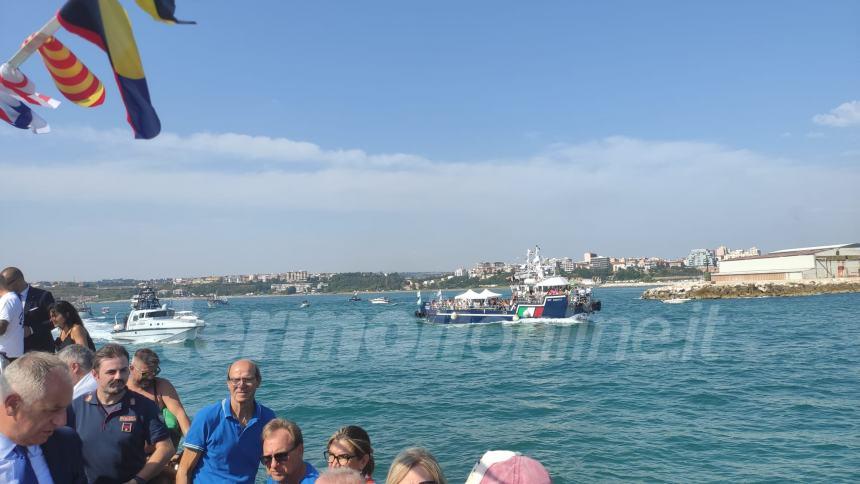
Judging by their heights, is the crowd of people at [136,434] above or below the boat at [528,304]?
above

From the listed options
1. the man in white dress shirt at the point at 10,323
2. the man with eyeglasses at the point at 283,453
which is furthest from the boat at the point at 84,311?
the man with eyeglasses at the point at 283,453

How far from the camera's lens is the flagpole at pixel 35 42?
Answer: 12.5 ft

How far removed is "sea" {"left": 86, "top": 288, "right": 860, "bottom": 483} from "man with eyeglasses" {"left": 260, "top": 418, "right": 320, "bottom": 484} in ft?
22.8

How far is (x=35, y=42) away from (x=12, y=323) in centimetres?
259

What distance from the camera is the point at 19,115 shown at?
4.73 m

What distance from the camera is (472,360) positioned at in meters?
26.5

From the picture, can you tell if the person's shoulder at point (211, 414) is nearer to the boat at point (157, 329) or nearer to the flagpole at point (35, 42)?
the flagpole at point (35, 42)

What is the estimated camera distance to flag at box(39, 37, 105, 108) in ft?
14.7

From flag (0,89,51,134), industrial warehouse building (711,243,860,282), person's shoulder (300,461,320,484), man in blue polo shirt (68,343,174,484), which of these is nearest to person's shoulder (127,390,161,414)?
man in blue polo shirt (68,343,174,484)

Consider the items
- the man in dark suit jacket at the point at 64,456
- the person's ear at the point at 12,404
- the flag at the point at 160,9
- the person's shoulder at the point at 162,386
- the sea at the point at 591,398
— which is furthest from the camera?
the sea at the point at 591,398

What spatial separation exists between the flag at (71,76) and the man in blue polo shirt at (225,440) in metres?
2.95

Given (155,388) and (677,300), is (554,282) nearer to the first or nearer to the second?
(677,300)

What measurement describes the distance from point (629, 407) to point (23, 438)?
49.5 ft

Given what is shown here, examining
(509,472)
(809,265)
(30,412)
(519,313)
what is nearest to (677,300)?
(809,265)
